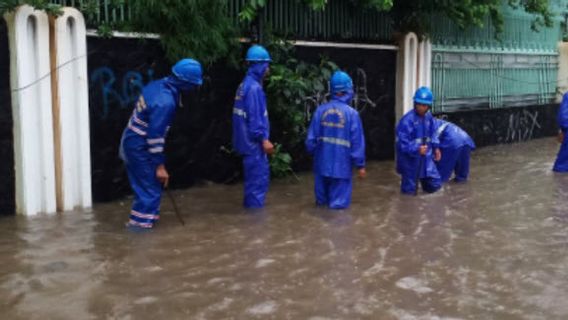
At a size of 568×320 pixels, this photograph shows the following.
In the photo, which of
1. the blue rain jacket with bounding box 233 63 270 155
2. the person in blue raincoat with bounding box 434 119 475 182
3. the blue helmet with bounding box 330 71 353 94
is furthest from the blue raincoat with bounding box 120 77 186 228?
the person in blue raincoat with bounding box 434 119 475 182

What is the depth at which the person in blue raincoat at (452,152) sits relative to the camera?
9.80m

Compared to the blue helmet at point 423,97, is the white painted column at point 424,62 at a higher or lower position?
higher

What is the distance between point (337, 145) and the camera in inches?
302

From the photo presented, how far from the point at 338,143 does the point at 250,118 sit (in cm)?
100

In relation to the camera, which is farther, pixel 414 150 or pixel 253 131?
pixel 414 150

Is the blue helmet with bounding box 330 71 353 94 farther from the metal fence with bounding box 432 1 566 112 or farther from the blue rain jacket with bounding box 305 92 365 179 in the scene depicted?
the metal fence with bounding box 432 1 566 112

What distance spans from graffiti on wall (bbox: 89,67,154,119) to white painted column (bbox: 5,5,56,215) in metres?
0.66

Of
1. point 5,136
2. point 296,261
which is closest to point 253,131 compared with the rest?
point 296,261

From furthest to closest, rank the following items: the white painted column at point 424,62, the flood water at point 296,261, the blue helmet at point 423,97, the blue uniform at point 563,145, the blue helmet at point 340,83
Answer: the white painted column at point 424,62
the blue uniform at point 563,145
the blue helmet at point 423,97
the blue helmet at point 340,83
the flood water at point 296,261

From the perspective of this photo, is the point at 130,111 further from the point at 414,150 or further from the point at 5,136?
the point at 414,150

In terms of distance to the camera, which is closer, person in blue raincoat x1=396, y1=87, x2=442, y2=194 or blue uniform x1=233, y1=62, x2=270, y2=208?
blue uniform x1=233, y1=62, x2=270, y2=208

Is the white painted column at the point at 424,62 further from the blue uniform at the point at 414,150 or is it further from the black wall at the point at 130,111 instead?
the black wall at the point at 130,111

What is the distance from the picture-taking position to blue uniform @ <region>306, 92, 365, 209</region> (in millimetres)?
7668

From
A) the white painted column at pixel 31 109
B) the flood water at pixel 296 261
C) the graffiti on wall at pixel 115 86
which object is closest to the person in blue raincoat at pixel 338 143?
the flood water at pixel 296 261
